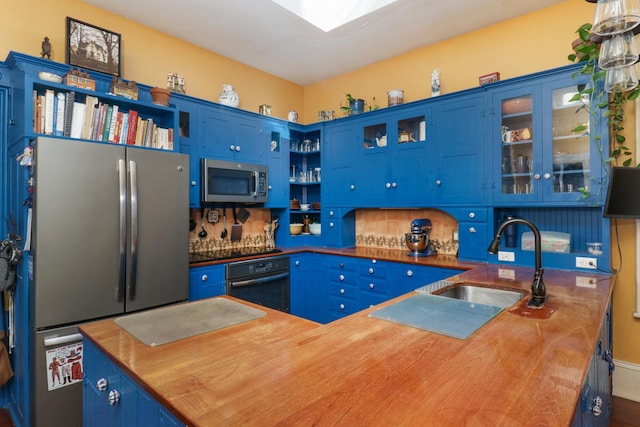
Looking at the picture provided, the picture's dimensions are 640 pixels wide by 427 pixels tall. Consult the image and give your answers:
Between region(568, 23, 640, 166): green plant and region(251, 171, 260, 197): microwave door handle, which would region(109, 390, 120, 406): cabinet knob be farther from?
region(568, 23, 640, 166): green plant

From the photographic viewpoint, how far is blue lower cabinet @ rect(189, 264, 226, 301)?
2967mm

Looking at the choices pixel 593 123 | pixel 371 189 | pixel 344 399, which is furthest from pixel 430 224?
pixel 344 399

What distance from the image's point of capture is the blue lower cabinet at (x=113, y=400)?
3.09 feet

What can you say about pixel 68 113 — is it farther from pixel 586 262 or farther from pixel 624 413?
pixel 624 413

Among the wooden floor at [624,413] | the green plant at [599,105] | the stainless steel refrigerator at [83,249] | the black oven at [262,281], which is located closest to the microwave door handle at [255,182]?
the black oven at [262,281]

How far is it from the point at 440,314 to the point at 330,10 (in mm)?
2976

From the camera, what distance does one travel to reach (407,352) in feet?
3.48

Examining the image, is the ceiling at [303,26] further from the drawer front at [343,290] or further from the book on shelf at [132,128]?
the drawer front at [343,290]

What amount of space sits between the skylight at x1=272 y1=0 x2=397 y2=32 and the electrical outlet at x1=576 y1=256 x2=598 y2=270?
2548mm

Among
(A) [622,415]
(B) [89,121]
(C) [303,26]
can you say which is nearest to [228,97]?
(C) [303,26]

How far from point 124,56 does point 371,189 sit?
2693 millimetres

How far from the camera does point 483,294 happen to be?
200 cm

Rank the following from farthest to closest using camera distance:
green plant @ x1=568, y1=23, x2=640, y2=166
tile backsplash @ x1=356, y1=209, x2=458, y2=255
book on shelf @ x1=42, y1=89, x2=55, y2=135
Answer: tile backsplash @ x1=356, y1=209, x2=458, y2=255 → green plant @ x1=568, y1=23, x2=640, y2=166 → book on shelf @ x1=42, y1=89, x2=55, y2=135

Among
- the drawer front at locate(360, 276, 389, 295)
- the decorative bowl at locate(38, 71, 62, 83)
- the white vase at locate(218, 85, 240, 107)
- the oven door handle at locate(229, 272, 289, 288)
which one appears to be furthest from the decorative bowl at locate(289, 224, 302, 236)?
the decorative bowl at locate(38, 71, 62, 83)
